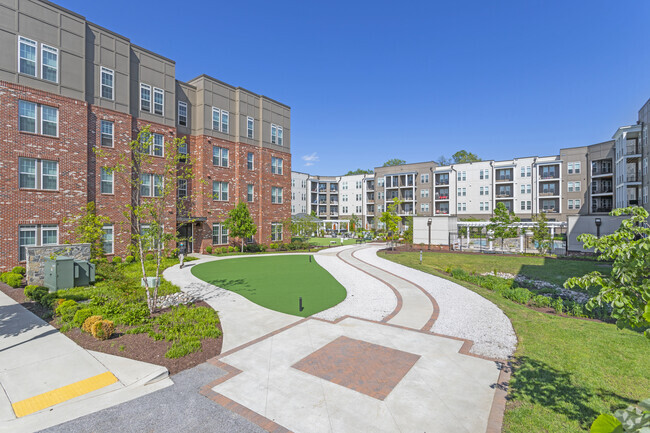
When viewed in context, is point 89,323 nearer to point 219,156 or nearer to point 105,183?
point 105,183

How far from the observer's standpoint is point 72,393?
609cm

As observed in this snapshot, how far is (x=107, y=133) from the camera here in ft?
74.0

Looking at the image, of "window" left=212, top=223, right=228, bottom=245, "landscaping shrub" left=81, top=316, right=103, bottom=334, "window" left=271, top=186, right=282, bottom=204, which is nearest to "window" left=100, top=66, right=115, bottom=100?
"window" left=212, top=223, right=228, bottom=245

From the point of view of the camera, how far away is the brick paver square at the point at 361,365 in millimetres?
6441

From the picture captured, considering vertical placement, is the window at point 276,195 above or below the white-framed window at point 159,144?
below

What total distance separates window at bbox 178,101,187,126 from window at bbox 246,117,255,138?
6415 millimetres

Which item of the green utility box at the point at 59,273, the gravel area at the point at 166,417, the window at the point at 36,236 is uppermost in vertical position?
the window at the point at 36,236

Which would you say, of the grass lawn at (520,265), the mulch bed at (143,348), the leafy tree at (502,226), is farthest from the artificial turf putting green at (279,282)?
the leafy tree at (502,226)

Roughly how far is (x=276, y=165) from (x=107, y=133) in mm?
17180

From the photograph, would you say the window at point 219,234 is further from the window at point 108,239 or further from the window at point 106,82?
the window at point 106,82

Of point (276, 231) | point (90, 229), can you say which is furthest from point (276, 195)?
point (90, 229)

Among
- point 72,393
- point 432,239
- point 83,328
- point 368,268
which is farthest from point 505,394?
point 432,239

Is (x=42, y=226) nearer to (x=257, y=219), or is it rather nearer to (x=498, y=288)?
(x=257, y=219)

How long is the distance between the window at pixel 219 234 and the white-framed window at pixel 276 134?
1175 cm
